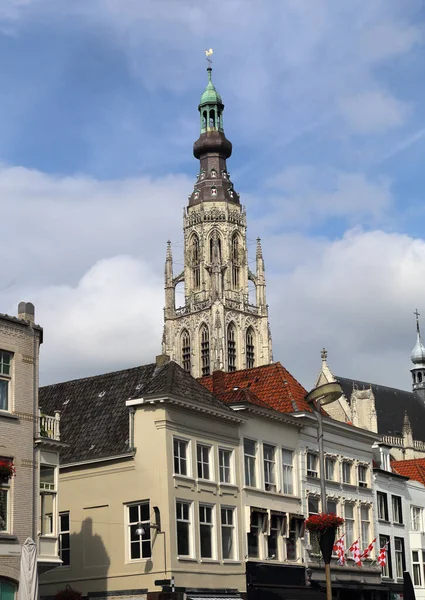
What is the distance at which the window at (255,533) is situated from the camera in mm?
43969

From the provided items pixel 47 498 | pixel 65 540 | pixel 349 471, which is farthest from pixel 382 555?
pixel 47 498

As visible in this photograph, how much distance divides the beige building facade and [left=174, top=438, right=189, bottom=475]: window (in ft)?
21.6

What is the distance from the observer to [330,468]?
2008 inches

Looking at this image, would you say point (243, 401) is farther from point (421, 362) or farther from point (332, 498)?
point (421, 362)

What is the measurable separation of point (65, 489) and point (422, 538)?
23.5 m

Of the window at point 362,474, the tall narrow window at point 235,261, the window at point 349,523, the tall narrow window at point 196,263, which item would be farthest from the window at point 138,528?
the tall narrow window at point 235,261

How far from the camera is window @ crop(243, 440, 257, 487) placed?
44.6 metres

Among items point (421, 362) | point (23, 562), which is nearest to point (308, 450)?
point (23, 562)

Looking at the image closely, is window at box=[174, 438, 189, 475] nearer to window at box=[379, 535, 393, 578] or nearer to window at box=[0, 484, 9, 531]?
window at box=[0, 484, 9, 531]

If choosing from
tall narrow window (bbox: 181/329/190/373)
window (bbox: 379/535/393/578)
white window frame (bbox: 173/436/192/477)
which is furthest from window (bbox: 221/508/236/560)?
tall narrow window (bbox: 181/329/190/373)

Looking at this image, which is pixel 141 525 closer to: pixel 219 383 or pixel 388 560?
pixel 219 383

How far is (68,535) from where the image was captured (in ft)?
137

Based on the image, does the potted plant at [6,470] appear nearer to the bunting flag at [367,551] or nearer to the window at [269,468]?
the window at [269,468]

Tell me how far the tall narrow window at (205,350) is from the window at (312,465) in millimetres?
86371
